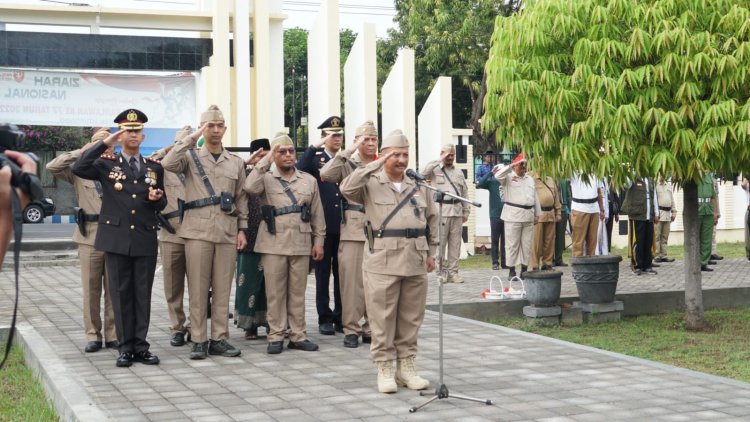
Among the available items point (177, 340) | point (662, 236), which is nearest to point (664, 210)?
point (662, 236)

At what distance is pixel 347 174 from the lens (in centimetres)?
877

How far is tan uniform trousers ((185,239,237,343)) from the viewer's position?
8.59m

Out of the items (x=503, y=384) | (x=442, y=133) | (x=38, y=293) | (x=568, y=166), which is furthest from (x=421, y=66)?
(x=503, y=384)

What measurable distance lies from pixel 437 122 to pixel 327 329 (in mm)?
10008

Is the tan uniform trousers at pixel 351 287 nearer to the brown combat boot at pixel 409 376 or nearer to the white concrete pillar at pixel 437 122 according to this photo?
the brown combat boot at pixel 409 376

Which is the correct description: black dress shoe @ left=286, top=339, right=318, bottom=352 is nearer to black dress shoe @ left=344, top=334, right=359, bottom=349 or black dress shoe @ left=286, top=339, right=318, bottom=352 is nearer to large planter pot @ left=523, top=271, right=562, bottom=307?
black dress shoe @ left=344, top=334, right=359, bottom=349

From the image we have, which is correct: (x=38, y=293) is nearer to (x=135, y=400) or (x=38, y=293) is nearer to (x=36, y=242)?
(x=36, y=242)

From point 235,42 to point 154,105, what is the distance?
1967 mm

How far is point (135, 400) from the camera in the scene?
6.99 metres

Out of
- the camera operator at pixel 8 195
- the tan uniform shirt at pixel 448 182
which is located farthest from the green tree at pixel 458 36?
the camera operator at pixel 8 195

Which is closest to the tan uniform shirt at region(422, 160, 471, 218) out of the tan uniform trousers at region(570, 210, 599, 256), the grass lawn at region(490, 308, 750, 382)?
the tan uniform trousers at region(570, 210, 599, 256)

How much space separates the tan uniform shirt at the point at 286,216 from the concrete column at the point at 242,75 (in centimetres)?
876

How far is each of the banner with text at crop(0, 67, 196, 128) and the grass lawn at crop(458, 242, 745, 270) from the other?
5.84 meters

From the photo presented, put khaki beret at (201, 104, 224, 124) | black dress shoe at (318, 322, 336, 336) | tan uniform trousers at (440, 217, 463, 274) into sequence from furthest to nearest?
tan uniform trousers at (440, 217, 463, 274) < black dress shoe at (318, 322, 336, 336) < khaki beret at (201, 104, 224, 124)
